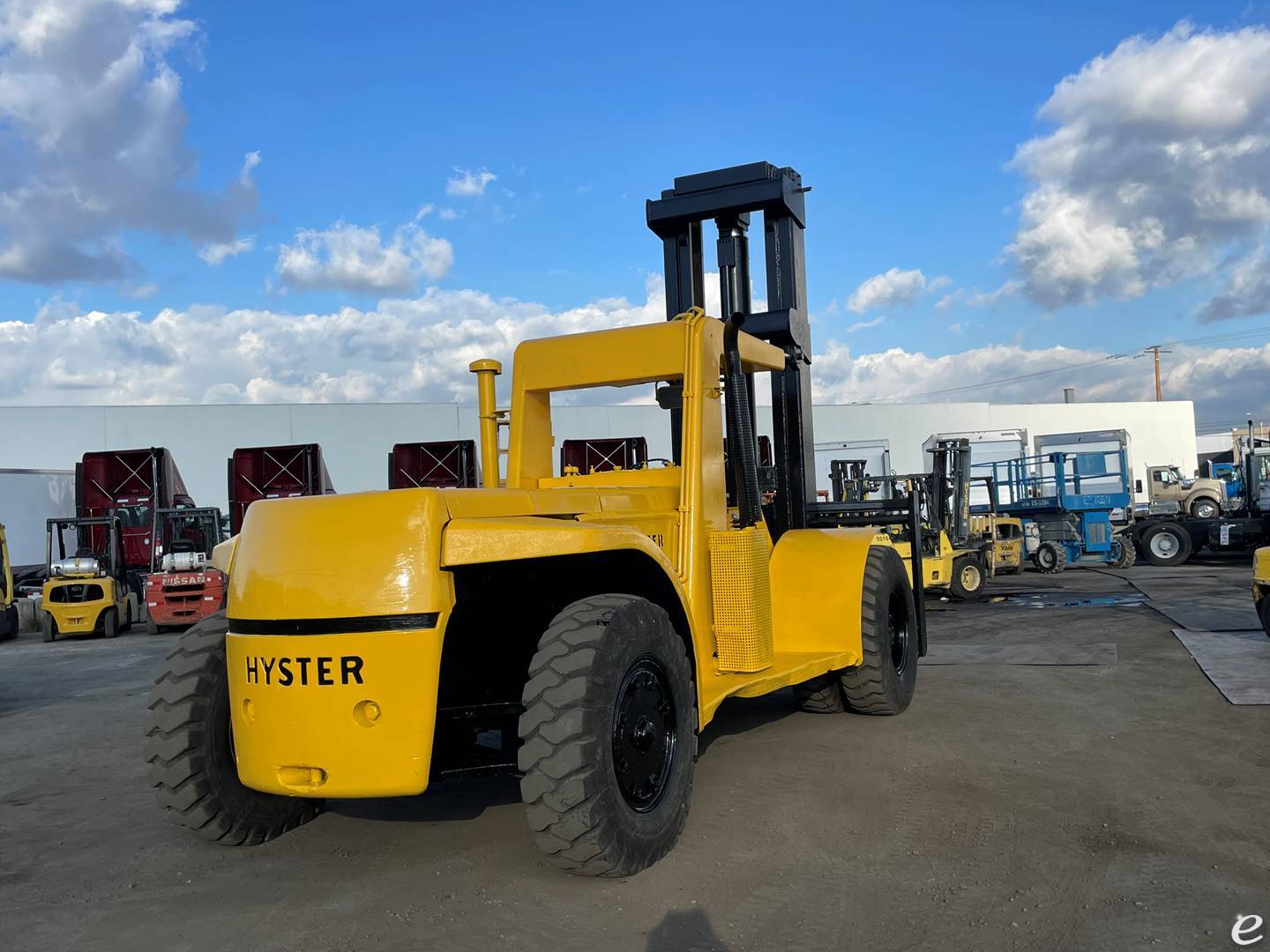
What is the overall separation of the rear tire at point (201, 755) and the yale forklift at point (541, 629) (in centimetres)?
1

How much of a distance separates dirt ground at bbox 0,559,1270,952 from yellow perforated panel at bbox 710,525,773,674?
689 mm

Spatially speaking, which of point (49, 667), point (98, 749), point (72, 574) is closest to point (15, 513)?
point (72, 574)

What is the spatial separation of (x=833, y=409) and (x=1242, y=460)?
→ 849 inches

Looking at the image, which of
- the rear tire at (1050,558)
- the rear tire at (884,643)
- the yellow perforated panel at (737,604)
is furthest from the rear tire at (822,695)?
the rear tire at (1050,558)

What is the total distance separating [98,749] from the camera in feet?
24.8

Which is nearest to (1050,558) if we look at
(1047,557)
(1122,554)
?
(1047,557)

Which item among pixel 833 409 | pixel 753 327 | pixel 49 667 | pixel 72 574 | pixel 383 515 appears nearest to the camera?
pixel 383 515

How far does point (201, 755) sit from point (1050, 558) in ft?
71.8

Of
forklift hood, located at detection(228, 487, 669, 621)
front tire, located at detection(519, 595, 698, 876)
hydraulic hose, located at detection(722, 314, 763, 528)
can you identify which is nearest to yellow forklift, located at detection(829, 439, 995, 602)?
hydraulic hose, located at detection(722, 314, 763, 528)

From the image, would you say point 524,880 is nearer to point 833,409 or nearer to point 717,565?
point 717,565

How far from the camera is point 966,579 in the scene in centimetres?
1784

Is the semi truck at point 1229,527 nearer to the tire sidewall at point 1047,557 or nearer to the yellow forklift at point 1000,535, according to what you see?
the tire sidewall at point 1047,557

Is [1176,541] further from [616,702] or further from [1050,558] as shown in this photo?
[616,702]

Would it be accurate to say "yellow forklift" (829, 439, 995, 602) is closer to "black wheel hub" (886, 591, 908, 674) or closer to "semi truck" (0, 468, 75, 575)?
"black wheel hub" (886, 591, 908, 674)
